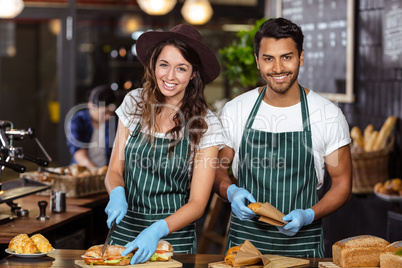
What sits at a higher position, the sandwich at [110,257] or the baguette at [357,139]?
the baguette at [357,139]

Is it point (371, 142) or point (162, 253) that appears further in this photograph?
point (371, 142)

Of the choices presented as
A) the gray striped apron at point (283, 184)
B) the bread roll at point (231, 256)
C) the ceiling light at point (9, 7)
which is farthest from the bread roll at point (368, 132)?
the ceiling light at point (9, 7)

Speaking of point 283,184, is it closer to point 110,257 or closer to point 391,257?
point 391,257

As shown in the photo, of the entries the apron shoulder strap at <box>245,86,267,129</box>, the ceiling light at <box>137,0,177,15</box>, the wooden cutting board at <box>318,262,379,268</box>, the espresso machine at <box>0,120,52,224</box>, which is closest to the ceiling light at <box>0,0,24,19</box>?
the ceiling light at <box>137,0,177,15</box>

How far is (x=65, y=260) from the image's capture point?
228cm

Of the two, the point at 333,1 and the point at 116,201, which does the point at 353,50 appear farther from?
the point at 116,201

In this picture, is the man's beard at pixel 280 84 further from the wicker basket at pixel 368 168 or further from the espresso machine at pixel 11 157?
the wicker basket at pixel 368 168

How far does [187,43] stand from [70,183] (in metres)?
1.59

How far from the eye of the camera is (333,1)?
547cm

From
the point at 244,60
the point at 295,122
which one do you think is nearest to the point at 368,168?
the point at 244,60

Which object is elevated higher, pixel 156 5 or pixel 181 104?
pixel 156 5

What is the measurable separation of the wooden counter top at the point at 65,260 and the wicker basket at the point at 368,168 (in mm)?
1990

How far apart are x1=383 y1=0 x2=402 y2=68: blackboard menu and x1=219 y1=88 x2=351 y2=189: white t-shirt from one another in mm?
1804

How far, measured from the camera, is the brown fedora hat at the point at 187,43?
103 inches
